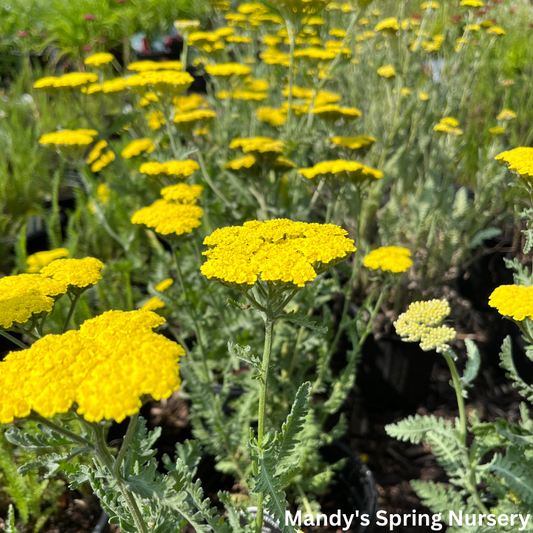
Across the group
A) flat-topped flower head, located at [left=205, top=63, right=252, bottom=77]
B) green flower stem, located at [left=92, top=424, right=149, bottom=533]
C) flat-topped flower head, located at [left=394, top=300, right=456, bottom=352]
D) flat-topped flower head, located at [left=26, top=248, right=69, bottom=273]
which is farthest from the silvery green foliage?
flat-topped flower head, located at [left=205, top=63, right=252, bottom=77]

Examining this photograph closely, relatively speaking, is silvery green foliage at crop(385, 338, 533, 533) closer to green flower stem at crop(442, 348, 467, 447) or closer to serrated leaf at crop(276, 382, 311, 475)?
green flower stem at crop(442, 348, 467, 447)

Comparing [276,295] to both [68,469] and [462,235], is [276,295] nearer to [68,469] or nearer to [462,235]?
[68,469]

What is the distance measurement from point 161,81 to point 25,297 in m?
1.15

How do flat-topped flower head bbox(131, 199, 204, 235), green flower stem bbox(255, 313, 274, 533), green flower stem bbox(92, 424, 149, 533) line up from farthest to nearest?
flat-topped flower head bbox(131, 199, 204, 235), green flower stem bbox(255, 313, 274, 533), green flower stem bbox(92, 424, 149, 533)

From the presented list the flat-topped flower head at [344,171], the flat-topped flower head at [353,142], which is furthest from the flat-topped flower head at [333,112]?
the flat-topped flower head at [344,171]

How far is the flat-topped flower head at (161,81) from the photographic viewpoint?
174cm

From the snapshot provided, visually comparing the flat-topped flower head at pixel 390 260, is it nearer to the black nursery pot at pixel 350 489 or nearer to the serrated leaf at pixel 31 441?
the black nursery pot at pixel 350 489

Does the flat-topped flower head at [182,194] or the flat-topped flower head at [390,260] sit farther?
the flat-topped flower head at [182,194]

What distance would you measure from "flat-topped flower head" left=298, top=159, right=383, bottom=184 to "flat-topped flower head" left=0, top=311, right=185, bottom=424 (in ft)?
3.10

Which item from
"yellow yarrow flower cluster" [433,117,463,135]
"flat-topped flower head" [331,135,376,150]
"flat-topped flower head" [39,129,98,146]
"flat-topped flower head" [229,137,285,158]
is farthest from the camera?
"yellow yarrow flower cluster" [433,117,463,135]

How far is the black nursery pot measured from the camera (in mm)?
1528

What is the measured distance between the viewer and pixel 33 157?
123 inches

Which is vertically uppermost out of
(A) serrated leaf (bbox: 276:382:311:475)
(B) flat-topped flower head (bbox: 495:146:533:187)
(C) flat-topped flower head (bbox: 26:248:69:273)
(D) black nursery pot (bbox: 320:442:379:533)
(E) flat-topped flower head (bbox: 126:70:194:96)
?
(E) flat-topped flower head (bbox: 126:70:194:96)

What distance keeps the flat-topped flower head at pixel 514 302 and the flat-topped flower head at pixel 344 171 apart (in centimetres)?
65
